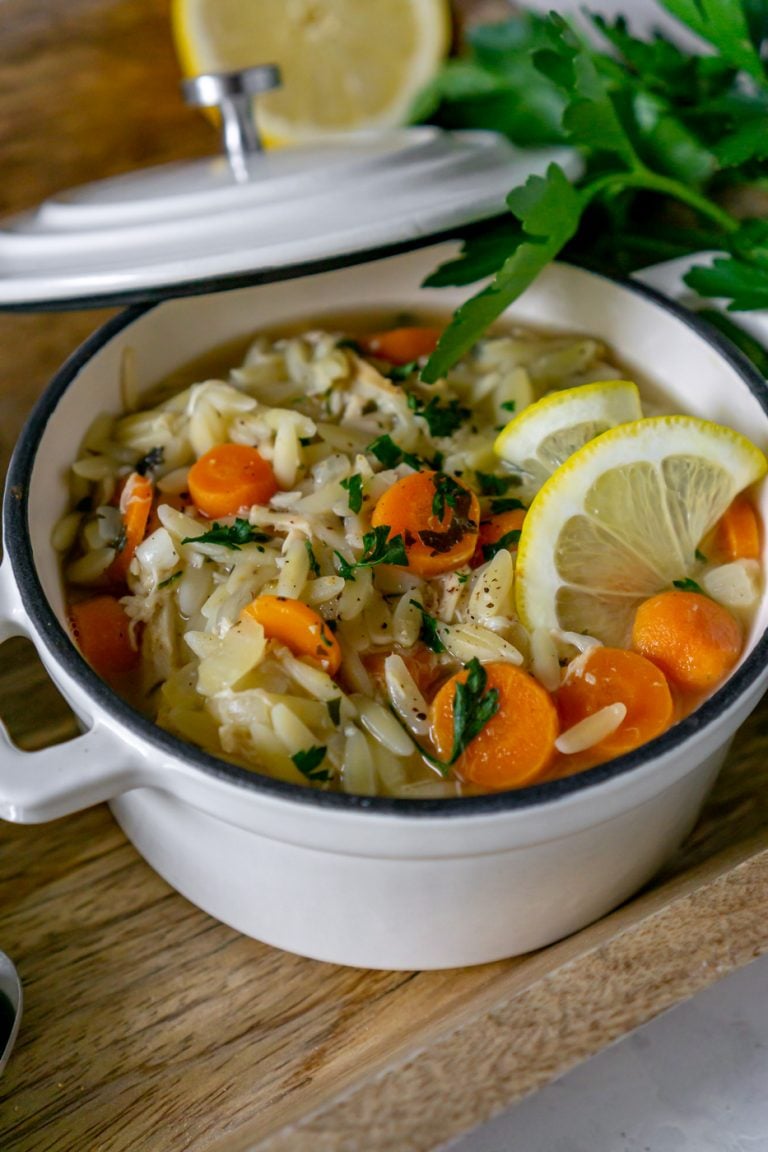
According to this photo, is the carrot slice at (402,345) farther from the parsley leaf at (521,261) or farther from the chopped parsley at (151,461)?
the chopped parsley at (151,461)

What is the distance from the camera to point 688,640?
5.28 ft

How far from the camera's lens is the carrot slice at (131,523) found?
5.89 feet

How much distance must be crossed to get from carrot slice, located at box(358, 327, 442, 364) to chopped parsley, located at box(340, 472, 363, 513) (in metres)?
0.53

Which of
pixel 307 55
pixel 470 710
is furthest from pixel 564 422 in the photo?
pixel 307 55

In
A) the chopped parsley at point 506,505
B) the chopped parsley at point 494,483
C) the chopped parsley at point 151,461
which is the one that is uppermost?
the chopped parsley at point 151,461

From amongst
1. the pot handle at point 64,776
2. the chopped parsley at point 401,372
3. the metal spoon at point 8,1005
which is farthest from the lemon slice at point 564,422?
the metal spoon at point 8,1005

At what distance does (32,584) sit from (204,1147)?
2.58ft

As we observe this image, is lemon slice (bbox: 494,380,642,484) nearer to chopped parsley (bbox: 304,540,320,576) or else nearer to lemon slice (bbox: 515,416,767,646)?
lemon slice (bbox: 515,416,767,646)

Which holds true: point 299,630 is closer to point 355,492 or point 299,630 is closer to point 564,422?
point 355,492

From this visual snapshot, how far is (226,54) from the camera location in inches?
110

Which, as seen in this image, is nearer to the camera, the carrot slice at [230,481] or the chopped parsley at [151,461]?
the carrot slice at [230,481]

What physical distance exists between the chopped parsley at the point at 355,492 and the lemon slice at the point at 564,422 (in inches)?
9.8

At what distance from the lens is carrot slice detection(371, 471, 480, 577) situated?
1.69 metres

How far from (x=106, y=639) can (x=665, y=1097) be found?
3.45 feet
